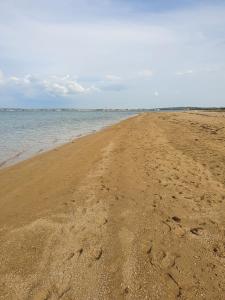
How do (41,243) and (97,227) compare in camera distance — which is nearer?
(41,243)

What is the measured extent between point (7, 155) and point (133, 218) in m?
11.8

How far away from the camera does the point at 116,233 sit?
5.18 metres

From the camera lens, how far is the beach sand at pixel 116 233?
3.83 metres

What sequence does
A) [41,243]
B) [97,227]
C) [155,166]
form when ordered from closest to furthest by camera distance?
[41,243] → [97,227] → [155,166]

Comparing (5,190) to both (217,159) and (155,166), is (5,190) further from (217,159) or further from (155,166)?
(217,159)

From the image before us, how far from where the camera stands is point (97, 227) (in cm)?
541

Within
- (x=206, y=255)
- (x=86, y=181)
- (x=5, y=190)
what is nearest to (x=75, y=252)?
(x=206, y=255)

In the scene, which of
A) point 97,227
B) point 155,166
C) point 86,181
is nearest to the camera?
point 97,227

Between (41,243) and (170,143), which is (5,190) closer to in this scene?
(41,243)

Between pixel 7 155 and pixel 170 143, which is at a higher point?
pixel 170 143

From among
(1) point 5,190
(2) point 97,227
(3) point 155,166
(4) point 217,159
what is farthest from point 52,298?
(4) point 217,159

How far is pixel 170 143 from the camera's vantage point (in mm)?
14039

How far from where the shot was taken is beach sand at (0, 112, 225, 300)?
3.83 meters

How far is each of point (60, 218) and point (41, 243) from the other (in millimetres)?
996
